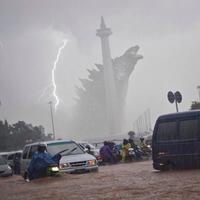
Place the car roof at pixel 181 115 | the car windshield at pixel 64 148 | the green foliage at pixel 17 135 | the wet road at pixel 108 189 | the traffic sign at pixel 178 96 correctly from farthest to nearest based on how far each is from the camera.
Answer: the green foliage at pixel 17 135, the traffic sign at pixel 178 96, the car windshield at pixel 64 148, the car roof at pixel 181 115, the wet road at pixel 108 189

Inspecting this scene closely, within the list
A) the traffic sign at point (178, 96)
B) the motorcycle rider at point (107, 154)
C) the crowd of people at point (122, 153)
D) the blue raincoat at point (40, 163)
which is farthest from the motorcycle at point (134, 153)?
the blue raincoat at point (40, 163)

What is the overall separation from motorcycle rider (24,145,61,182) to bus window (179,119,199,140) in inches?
147

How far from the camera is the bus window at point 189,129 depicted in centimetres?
1702

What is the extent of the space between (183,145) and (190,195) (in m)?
7.02

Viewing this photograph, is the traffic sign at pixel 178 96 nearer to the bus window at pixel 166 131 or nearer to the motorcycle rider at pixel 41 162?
the bus window at pixel 166 131

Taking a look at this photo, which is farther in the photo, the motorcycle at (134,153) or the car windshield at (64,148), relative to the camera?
the motorcycle at (134,153)

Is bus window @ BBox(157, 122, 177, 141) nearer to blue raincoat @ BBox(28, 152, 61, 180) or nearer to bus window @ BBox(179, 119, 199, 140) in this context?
bus window @ BBox(179, 119, 199, 140)

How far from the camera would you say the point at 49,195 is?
1316 centimetres

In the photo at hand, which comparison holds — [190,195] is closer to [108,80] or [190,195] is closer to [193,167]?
[193,167]

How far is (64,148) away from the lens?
2053 centimetres

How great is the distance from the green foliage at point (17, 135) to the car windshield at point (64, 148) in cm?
6920

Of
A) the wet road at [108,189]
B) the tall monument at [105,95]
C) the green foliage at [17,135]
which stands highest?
the tall monument at [105,95]

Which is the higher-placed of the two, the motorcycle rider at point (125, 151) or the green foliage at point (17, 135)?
the green foliage at point (17, 135)

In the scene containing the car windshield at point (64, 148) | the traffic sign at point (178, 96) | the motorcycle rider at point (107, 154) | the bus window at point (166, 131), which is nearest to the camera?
the bus window at point (166, 131)
